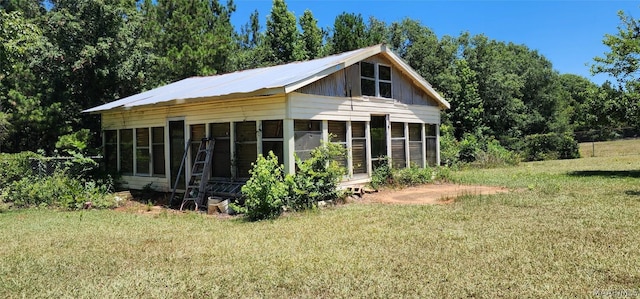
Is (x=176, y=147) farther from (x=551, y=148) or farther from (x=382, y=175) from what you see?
(x=551, y=148)

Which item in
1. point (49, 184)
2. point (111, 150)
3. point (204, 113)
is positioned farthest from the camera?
point (111, 150)

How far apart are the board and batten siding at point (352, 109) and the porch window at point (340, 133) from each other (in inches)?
8.2

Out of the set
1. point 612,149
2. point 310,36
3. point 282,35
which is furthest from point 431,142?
point 612,149

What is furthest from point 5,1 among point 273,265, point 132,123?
point 273,265

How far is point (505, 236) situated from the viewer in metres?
6.63

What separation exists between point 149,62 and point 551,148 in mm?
23498

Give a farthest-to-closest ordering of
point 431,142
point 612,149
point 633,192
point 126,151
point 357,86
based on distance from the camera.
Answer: point 612,149 < point 431,142 < point 126,151 < point 357,86 < point 633,192

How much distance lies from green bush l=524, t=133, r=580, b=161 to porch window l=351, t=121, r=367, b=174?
1764cm

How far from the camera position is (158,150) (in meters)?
14.0

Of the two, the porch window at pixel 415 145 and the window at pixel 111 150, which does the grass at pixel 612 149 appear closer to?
the porch window at pixel 415 145

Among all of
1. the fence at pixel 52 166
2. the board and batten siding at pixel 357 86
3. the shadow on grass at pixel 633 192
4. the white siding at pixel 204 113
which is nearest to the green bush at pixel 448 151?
the board and batten siding at pixel 357 86

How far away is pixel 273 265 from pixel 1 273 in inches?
135

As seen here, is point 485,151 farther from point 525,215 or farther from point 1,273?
point 1,273

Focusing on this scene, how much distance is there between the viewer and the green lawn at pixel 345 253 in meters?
4.66
